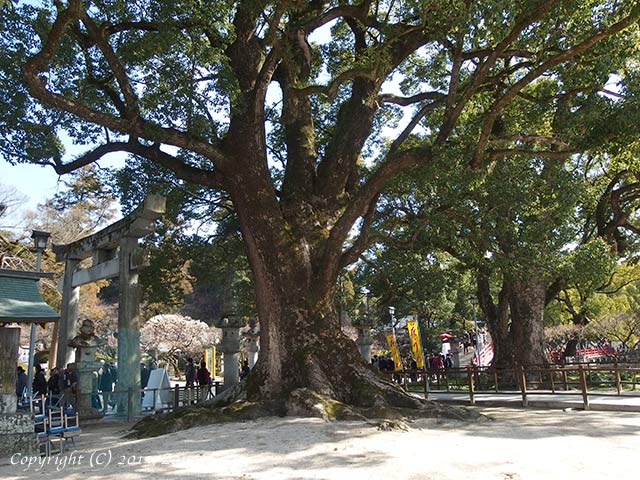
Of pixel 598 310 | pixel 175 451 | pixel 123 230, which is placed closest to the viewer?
pixel 175 451

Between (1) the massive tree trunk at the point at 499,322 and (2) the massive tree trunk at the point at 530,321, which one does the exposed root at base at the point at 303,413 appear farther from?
(1) the massive tree trunk at the point at 499,322

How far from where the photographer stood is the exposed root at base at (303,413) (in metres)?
8.51

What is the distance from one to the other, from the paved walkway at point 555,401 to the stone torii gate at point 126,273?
8.94 m

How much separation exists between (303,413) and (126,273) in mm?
7283

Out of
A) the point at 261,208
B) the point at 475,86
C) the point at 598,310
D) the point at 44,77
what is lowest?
the point at 598,310

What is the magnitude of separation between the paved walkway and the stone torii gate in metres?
8.94

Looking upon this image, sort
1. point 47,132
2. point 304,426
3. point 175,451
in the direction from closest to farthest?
1. point 175,451
2. point 304,426
3. point 47,132

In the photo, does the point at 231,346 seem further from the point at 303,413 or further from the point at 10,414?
the point at 10,414

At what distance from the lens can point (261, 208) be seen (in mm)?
10430

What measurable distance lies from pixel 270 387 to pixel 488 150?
6.77 m

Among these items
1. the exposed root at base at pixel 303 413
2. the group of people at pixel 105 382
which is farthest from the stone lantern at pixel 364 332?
the exposed root at base at pixel 303 413

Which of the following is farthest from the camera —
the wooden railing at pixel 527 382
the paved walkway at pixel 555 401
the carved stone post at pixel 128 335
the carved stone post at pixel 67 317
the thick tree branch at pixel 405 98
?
the carved stone post at pixel 67 317

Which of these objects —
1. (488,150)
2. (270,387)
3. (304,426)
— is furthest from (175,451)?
(488,150)

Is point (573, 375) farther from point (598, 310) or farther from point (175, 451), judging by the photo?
point (175, 451)
